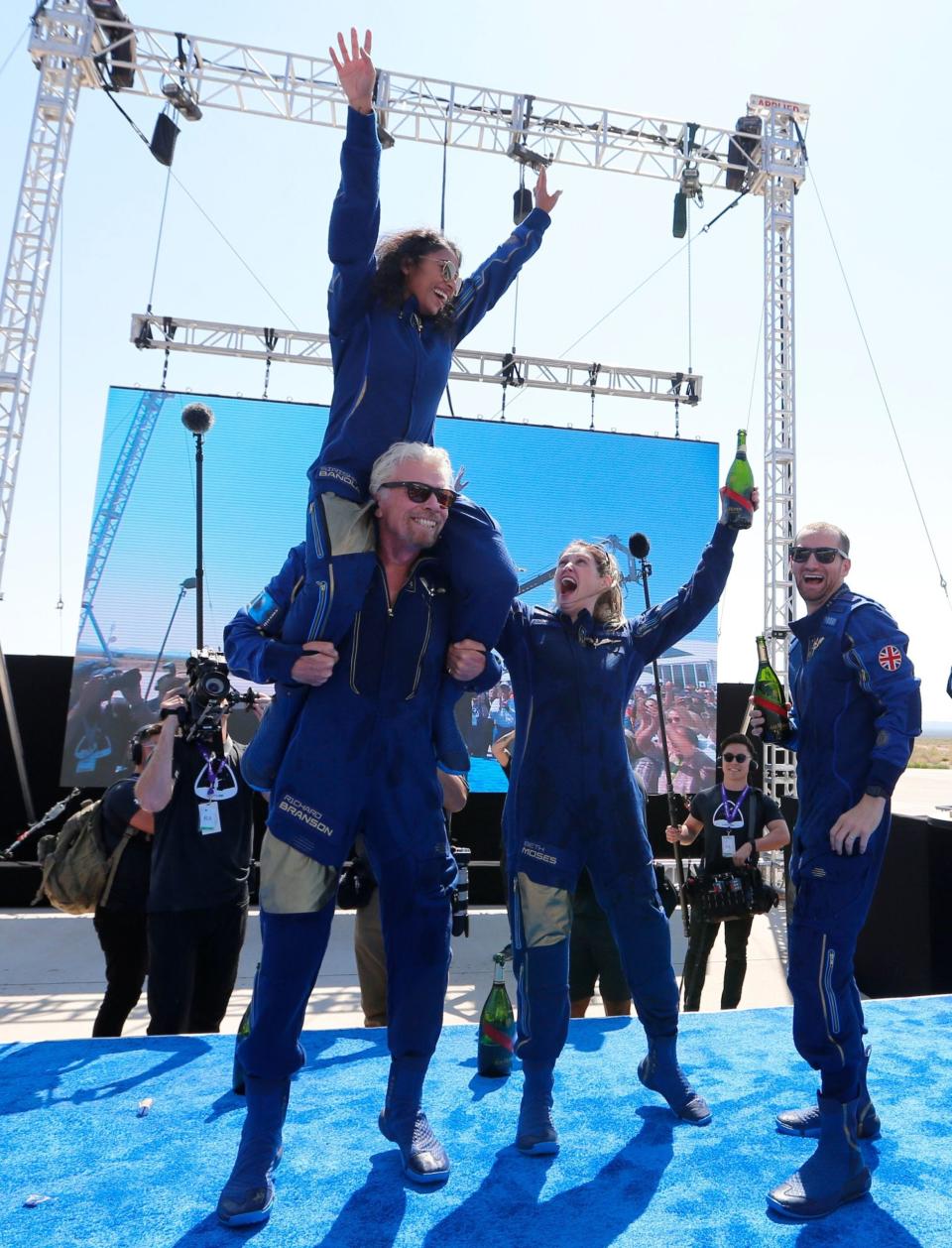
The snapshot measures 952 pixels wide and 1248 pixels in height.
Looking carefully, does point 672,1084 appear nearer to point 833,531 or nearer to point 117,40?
point 833,531

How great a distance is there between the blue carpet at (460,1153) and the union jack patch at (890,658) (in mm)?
1399

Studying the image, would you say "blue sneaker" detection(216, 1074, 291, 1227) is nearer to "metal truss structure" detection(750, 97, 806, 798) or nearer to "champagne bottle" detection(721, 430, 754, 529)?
"champagne bottle" detection(721, 430, 754, 529)

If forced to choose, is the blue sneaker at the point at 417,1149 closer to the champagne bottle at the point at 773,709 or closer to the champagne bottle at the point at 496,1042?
the champagne bottle at the point at 496,1042

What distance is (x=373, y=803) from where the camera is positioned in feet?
6.86

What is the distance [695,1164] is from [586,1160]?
0.30 m

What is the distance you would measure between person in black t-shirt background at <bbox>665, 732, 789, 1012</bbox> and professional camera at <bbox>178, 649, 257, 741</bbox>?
3124 mm

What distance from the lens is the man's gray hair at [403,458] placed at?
6.78ft

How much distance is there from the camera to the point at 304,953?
201 cm

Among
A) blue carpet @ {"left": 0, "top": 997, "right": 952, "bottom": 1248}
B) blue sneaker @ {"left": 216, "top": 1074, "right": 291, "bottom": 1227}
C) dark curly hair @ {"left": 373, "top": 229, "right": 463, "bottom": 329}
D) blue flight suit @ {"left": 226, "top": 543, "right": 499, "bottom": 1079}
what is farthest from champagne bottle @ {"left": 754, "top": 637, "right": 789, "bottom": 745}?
blue sneaker @ {"left": 216, "top": 1074, "right": 291, "bottom": 1227}

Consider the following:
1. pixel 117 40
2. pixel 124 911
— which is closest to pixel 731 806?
pixel 124 911

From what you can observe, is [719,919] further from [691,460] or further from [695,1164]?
[691,460]

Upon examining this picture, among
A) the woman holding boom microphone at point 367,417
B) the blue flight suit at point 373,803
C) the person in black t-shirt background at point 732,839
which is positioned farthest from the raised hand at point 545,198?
the person in black t-shirt background at point 732,839

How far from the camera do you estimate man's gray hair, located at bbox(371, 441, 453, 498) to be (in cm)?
207

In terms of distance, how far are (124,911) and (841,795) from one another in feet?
10.2
